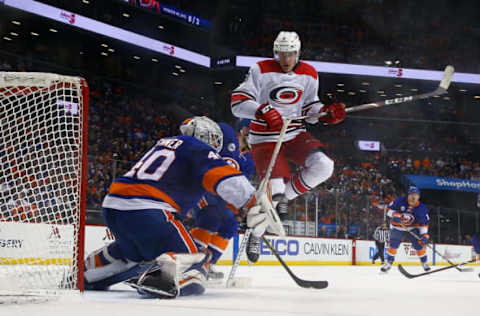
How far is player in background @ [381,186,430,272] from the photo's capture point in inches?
305

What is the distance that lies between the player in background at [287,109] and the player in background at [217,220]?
0.23 m

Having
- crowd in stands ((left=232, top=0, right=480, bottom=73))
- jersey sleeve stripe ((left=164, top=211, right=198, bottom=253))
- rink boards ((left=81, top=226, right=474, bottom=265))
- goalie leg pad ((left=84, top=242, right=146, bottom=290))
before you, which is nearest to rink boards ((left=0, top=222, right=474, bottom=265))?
rink boards ((left=81, top=226, right=474, bottom=265))

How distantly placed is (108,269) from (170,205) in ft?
1.92

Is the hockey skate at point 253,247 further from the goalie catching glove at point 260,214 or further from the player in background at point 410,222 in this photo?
the player in background at point 410,222

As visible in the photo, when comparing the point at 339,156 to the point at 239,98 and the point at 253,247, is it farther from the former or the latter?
the point at 239,98

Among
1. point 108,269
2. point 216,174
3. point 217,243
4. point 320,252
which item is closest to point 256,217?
point 216,174

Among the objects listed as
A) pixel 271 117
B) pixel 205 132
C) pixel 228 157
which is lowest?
pixel 228 157

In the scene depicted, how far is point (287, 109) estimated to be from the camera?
13.3 feet

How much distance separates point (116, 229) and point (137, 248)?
5.8 inches

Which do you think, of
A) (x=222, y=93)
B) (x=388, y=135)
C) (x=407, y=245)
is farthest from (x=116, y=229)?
(x=388, y=135)

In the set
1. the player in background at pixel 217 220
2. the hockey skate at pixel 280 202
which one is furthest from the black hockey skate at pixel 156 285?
the hockey skate at pixel 280 202

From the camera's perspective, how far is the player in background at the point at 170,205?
2.45m

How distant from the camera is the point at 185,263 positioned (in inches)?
99.1

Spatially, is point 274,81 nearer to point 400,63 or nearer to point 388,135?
point 400,63
